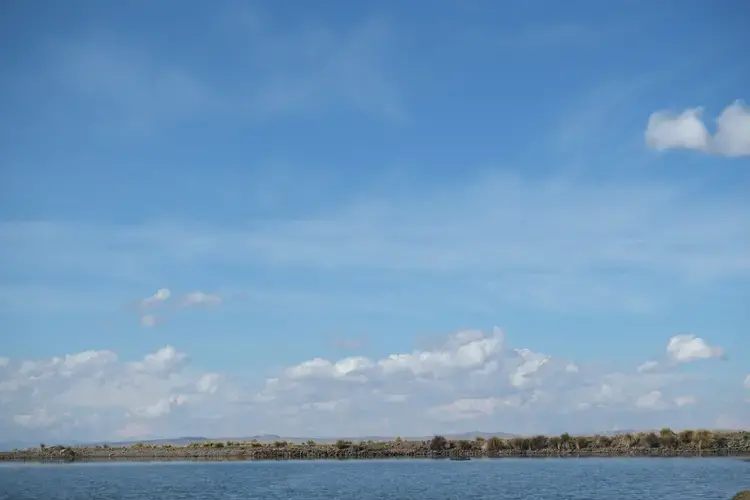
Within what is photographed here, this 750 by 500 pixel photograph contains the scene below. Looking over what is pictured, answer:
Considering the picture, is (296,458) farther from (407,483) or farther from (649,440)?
(407,483)

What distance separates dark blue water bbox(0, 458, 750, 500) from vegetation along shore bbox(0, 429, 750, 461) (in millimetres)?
36826

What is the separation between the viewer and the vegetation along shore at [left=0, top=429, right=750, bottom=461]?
508 ft

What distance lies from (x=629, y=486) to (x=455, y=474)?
30251mm

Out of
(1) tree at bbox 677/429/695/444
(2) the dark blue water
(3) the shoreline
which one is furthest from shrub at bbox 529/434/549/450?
(2) the dark blue water

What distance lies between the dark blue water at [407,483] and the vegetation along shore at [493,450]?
3683cm

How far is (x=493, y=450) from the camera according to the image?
577ft

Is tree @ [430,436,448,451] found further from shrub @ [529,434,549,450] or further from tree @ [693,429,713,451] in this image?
tree @ [693,429,713,451]

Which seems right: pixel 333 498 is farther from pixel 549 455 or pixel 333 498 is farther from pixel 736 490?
pixel 549 455

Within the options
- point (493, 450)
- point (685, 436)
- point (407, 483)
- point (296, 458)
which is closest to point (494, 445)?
point (493, 450)

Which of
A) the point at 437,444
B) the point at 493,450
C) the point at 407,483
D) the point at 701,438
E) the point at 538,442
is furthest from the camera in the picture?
the point at 437,444

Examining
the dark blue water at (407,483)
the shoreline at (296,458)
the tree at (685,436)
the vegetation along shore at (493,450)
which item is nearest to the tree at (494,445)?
the vegetation along shore at (493,450)

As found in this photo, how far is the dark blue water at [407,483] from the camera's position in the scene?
7712cm

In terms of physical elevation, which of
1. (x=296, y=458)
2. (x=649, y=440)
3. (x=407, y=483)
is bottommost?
(x=407, y=483)

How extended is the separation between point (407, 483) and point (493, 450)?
85.7 m
